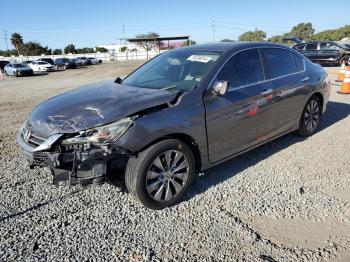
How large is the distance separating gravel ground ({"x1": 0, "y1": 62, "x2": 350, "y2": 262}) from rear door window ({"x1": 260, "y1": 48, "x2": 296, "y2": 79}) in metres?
1.29

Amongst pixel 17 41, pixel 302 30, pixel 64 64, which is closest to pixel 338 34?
pixel 302 30

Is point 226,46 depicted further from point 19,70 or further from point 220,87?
point 19,70

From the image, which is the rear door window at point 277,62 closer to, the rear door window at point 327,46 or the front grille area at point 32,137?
the front grille area at point 32,137

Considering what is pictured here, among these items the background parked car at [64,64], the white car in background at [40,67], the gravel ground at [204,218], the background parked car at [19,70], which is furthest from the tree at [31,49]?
the gravel ground at [204,218]

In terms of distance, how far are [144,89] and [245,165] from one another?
5.94 ft

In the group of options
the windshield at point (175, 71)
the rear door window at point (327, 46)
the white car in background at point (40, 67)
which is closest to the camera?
the windshield at point (175, 71)

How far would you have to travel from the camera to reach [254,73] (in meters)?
4.68

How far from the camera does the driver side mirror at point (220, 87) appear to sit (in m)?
3.92

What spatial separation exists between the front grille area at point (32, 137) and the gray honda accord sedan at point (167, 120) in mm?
13

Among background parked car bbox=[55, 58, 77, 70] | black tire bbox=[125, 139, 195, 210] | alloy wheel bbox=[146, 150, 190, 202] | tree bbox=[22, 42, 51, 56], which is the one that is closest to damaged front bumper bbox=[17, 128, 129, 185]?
black tire bbox=[125, 139, 195, 210]

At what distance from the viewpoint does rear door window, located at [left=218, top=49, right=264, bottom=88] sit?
430cm

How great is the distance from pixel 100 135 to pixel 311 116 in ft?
13.5

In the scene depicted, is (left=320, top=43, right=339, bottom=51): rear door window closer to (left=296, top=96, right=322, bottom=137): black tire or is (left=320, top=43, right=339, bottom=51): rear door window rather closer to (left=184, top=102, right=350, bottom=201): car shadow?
(left=184, top=102, right=350, bottom=201): car shadow

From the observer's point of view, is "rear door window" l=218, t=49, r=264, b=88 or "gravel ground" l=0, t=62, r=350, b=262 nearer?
"gravel ground" l=0, t=62, r=350, b=262
